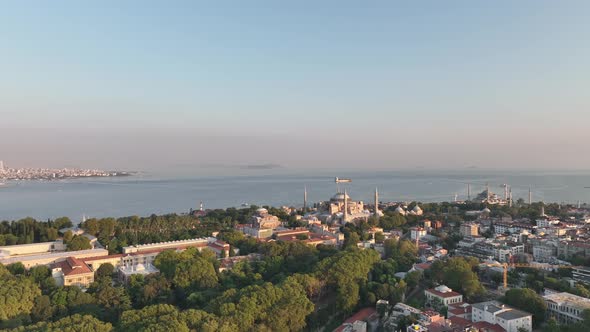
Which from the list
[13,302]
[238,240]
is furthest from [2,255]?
[238,240]

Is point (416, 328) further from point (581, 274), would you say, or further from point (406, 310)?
point (581, 274)

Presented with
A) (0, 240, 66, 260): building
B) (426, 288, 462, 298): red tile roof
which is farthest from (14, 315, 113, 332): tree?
(0, 240, 66, 260): building

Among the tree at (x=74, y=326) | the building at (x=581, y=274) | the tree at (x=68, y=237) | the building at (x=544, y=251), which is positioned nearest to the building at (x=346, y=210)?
the building at (x=544, y=251)

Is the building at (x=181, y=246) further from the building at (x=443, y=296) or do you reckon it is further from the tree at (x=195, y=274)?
the building at (x=443, y=296)

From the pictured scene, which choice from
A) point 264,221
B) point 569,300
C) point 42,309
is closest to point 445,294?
point 569,300

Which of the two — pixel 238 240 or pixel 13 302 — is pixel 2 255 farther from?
pixel 238 240

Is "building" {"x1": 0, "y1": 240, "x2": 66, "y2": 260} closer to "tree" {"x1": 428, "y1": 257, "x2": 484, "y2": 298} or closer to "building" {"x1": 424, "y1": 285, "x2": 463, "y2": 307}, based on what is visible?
"building" {"x1": 424, "y1": 285, "x2": 463, "y2": 307}
